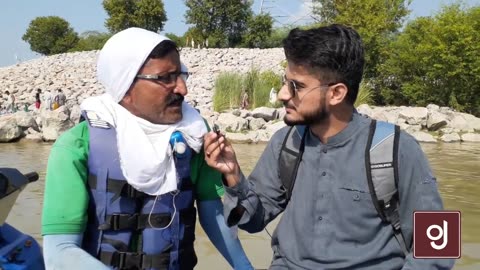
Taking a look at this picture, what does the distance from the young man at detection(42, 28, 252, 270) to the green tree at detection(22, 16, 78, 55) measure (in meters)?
51.2

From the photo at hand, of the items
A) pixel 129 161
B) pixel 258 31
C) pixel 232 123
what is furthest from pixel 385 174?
pixel 258 31

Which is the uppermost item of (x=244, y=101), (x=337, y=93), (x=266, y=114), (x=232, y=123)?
(x=337, y=93)

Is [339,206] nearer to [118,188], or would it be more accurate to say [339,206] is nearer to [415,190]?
[415,190]

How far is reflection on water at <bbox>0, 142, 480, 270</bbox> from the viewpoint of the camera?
5.14 meters

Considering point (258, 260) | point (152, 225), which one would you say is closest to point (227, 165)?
point (152, 225)

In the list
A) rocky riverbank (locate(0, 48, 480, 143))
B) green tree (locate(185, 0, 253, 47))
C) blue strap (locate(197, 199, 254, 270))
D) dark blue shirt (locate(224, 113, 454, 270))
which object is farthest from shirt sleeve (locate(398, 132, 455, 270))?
green tree (locate(185, 0, 253, 47))

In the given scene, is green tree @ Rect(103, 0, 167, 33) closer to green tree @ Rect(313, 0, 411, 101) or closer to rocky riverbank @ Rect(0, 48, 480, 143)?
rocky riverbank @ Rect(0, 48, 480, 143)

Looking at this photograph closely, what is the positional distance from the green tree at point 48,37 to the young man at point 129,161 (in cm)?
5116

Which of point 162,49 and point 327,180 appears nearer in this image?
point 327,180

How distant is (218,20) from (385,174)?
1723 inches

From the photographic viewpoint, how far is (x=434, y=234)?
68.0 inches

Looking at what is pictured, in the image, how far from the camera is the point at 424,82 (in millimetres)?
20391

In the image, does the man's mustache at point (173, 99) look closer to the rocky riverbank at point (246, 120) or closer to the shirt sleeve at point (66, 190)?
the shirt sleeve at point (66, 190)

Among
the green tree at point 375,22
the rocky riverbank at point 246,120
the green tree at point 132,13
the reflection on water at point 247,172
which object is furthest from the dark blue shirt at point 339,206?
the green tree at point 132,13
